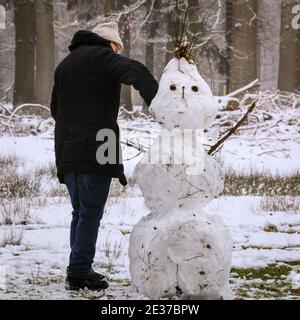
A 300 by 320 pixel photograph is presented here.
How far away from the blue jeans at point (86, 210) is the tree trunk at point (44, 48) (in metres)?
14.5

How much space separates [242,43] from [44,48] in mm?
6418

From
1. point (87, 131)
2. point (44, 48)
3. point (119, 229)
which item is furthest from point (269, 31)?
point (87, 131)

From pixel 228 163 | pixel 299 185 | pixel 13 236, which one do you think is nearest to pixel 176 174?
pixel 13 236

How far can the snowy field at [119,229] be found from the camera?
427 centimetres

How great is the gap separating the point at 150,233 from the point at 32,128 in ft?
35.4

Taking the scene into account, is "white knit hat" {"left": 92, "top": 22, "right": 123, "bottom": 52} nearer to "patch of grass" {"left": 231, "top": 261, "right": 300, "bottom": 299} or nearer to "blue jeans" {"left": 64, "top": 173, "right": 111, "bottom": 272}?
"blue jeans" {"left": 64, "top": 173, "right": 111, "bottom": 272}

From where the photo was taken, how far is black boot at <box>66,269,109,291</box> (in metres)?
4.05

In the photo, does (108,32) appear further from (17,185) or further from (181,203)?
(17,185)

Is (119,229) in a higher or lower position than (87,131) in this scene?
lower

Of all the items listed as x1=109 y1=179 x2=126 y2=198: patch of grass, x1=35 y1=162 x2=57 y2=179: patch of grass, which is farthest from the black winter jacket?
x1=35 y1=162 x2=57 y2=179: patch of grass

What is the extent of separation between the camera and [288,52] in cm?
1897

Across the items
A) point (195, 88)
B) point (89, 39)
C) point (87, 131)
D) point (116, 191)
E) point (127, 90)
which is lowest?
point (116, 191)

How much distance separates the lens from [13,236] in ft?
17.9

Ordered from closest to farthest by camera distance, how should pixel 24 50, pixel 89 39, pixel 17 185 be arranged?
pixel 89 39 < pixel 17 185 < pixel 24 50
